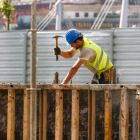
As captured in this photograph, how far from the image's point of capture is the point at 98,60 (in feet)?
31.3

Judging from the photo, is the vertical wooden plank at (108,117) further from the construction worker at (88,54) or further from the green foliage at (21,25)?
the green foliage at (21,25)

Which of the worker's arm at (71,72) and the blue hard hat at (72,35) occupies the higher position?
the blue hard hat at (72,35)

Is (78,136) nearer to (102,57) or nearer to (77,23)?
(102,57)

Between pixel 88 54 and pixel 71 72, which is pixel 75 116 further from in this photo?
pixel 88 54

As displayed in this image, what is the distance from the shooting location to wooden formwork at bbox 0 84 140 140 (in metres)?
7.69

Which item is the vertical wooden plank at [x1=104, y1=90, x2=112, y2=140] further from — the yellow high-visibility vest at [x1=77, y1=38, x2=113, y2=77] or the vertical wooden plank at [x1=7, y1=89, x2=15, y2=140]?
the yellow high-visibility vest at [x1=77, y1=38, x2=113, y2=77]

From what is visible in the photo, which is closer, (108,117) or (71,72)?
(108,117)

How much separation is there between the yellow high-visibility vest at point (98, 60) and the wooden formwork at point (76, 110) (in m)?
1.57

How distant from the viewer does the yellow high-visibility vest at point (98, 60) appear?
9.41 meters

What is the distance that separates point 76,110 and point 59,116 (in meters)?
0.26

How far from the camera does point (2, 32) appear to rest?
18.1m

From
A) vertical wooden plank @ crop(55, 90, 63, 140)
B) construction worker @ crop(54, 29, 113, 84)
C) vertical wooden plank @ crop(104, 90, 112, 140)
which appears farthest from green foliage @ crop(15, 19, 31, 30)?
vertical wooden plank @ crop(104, 90, 112, 140)

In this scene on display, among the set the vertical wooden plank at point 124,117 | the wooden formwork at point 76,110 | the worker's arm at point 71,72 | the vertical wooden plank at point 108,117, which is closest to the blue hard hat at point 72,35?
the worker's arm at point 71,72

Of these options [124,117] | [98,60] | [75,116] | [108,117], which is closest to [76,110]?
[75,116]
